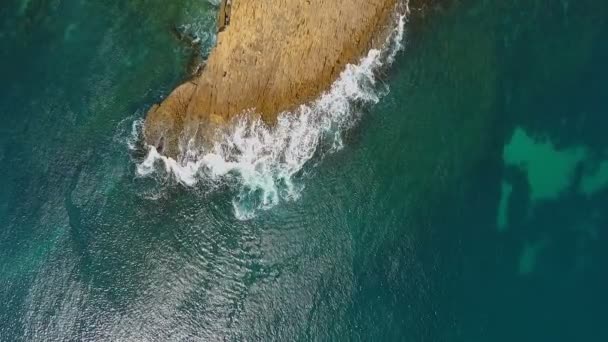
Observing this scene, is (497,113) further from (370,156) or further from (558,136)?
(370,156)

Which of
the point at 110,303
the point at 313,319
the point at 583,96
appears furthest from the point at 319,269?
the point at 583,96

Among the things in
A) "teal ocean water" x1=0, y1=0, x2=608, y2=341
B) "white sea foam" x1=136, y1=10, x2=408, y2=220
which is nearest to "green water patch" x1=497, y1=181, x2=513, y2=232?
"teal ocean water" x1=0, y1=0, x2=608, y2=341

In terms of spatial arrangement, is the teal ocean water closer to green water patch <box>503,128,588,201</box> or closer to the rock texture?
green water patch <box>503,128,588,201</box>

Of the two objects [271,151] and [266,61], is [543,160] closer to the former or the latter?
[271,151]

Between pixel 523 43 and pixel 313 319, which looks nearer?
pixel 313 319

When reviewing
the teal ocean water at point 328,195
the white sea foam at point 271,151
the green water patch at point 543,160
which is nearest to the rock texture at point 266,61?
the white sea foam at point 271,151

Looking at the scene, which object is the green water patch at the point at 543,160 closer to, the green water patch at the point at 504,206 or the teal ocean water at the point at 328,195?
the teal ocean water at the point at 328,195


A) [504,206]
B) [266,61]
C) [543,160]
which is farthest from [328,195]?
[543,160]
